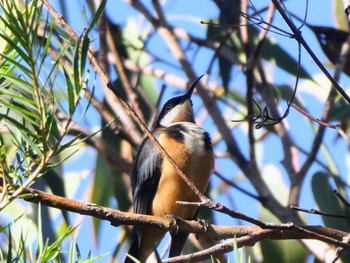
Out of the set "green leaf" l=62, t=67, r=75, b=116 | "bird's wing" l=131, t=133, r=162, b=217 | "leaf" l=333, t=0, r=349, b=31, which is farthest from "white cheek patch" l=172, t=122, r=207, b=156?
"green leaf" l=62, t=67, r=75, b=116

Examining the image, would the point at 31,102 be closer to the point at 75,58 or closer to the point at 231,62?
the point at 75,58

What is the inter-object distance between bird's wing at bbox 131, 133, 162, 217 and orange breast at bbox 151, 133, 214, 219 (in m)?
0.03

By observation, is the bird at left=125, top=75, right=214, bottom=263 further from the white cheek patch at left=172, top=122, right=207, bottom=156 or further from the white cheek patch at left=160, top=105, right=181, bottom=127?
the white cheek patch at left=160, top=105, right=181, bottom=127

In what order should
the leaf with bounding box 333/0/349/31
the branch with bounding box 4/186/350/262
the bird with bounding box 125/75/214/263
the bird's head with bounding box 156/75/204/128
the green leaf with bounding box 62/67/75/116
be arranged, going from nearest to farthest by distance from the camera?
the green leaf with bounding box 62/67/75/116 → the branch with bounding box 4/186/350/262 → the bird with bounding box 125/75/214/263 → the leaf with bounding box 333/0/349/31 → the bird's head with bounding box 156/75/204/128

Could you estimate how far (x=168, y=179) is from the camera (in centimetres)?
298

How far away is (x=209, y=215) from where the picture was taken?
3.28 meters

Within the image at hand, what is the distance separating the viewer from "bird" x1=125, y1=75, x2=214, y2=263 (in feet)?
9.64

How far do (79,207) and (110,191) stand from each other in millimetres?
2305

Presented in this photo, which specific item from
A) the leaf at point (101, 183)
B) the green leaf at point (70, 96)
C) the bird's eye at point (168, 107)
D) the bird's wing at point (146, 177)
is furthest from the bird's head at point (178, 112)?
the green leaf at point (70, 96)

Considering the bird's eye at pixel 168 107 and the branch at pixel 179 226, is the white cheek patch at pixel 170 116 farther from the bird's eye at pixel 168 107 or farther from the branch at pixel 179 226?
the branch at pixel 179 226

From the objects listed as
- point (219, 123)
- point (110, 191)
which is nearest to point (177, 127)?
point (219, 123)

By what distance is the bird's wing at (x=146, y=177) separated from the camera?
3.03m

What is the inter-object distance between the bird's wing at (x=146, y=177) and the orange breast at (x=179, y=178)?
0.09 ft

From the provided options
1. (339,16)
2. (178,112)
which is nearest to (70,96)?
(339,16)
